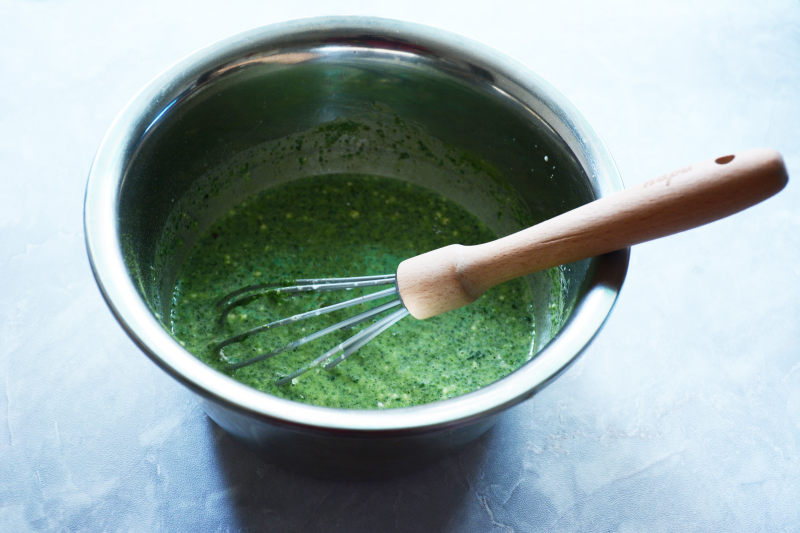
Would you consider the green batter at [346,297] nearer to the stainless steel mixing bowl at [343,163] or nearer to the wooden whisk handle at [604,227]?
the stainless steel mixing bowl at [343,163]

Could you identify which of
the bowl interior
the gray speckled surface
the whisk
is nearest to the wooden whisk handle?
the whisk

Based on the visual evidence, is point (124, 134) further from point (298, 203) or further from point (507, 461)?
point (507, 461)

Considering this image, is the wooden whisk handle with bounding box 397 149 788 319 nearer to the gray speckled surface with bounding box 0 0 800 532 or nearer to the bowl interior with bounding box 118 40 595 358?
the bowl interior with bounding box 118 40 595 358

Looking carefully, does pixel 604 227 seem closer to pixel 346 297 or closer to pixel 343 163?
pixel 346 297

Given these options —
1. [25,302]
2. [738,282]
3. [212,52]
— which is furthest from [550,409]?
[25,302]

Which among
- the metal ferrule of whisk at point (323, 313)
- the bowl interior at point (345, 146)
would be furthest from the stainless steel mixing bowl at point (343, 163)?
the metal ferrule of whisk at point (323, 313)

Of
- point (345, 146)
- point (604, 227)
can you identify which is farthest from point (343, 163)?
point (604, 227)
